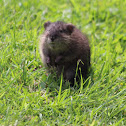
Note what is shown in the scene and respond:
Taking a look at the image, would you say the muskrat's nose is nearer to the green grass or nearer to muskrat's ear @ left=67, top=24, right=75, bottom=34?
muskrat's ear @ left=67, top=24, right=75, bottom=34

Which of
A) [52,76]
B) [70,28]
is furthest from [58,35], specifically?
[52,76]

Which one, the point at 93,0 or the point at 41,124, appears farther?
the point at 93,0

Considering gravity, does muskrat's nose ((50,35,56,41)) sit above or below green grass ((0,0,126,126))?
above

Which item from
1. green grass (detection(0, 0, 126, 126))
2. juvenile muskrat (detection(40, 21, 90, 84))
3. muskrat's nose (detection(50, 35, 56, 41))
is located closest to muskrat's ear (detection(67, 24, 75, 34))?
juvenile muskrat (detection(40, 21, 90, 84))

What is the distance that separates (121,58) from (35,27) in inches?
88.4

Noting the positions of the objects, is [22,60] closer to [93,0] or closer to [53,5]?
[53,5]

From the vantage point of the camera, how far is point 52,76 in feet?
17.5

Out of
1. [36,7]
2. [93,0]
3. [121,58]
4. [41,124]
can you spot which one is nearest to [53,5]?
[36,7]

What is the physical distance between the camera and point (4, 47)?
5480mm

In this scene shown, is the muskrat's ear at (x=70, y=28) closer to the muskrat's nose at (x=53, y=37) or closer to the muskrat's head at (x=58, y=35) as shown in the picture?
Answer: the muskrat's head at (x=58, y=35)

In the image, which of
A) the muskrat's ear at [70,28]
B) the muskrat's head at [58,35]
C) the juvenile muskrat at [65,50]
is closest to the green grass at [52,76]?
the juvenile muskrat at [65,50]

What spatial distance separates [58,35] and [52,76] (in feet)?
2.76

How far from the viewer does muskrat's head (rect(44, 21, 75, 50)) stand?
16.3ft

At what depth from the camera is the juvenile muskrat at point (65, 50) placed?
505cm
